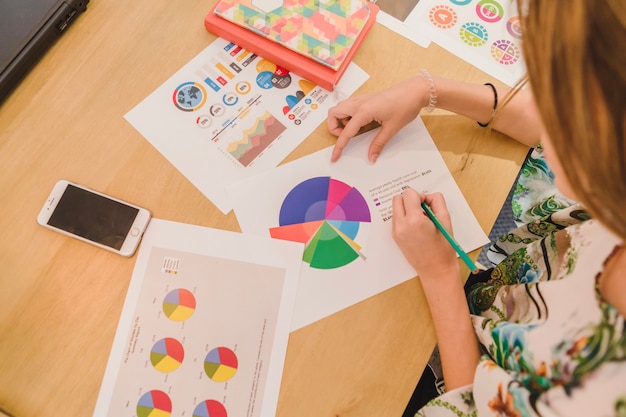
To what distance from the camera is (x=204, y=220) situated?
0.67 meters

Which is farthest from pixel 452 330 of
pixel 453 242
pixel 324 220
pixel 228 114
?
pixel 228 114

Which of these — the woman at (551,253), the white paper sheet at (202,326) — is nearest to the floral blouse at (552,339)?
the woman at (551,253)

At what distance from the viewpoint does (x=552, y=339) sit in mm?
507

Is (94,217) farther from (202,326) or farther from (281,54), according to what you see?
(281,54)

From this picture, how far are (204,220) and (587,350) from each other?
1.59ft

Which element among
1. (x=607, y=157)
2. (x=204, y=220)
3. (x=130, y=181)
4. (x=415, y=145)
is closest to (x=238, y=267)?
(x=204, y=220)

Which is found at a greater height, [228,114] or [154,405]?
[228,114]

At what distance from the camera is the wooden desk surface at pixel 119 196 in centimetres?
61

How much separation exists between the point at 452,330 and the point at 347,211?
0.69ft

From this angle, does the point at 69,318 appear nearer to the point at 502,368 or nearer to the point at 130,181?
the point at 130,181

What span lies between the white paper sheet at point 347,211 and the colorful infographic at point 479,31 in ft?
0.58

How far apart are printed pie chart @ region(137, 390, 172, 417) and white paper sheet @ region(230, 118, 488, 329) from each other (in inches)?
7.2

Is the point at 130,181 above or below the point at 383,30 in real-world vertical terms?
below

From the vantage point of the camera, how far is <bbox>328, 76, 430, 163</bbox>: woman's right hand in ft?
2.31
